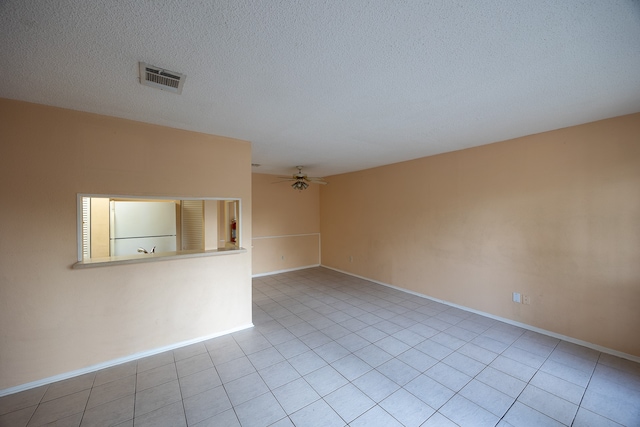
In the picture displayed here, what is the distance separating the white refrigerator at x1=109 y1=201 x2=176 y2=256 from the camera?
4.31 meters

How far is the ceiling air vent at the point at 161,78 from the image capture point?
63.5 inches

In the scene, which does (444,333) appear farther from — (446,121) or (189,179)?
(189,179)

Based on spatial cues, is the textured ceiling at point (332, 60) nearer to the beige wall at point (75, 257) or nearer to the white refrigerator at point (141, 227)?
the beige wall at point (75, 257)

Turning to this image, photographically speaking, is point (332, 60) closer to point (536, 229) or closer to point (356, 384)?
point (356, 384)

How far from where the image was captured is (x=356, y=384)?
7.02 ft

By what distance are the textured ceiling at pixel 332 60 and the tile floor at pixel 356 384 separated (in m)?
2.52

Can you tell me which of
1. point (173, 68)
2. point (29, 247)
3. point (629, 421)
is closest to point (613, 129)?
point (629, 421)

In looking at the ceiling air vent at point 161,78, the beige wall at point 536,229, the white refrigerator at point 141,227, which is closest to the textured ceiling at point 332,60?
the ceiling air vent at point 161,78

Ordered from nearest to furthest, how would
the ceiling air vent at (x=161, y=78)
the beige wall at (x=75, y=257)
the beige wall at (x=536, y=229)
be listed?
1. the ceiling air vent at (x=161, y=78)
2. the beige wall at (x=75, y=257)
3. the beige wall at (x=536, y=229)

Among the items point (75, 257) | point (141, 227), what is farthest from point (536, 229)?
point (141, 227)

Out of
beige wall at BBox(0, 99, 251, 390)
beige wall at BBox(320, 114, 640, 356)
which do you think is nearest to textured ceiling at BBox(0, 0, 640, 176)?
beige wall at BBox(0, 99, 251, 390)

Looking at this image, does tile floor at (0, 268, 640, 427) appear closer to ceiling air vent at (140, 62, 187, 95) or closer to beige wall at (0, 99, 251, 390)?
beige wall at (0, 99, 251, 390)

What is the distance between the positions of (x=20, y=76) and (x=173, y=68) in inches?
44.1

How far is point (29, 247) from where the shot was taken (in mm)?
2104
